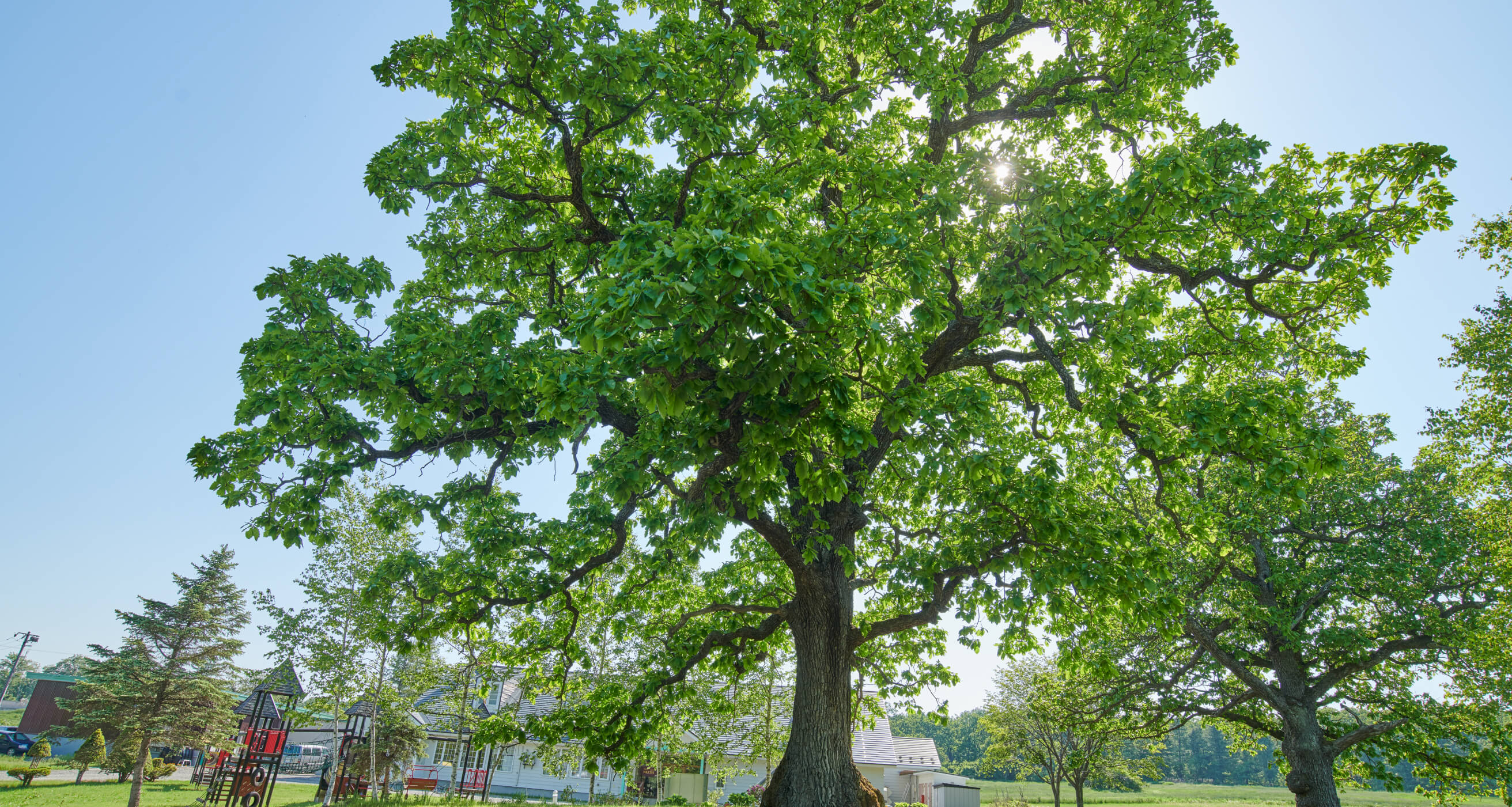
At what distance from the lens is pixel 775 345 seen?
17.3 feet

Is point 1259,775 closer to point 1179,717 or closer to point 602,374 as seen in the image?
point 1179,717

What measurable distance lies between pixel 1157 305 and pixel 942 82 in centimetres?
425

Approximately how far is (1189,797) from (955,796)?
4436 cm

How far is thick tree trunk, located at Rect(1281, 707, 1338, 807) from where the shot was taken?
16578 millimetres

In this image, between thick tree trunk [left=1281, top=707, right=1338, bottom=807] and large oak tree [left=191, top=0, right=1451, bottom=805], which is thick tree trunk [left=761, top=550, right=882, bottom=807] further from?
thick tree trunk [left=1281, top=707, right=1338, bottom=807]

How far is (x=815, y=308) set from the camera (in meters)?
4.70

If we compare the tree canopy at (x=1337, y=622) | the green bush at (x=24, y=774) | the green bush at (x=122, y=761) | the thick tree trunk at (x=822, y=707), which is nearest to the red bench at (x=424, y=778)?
the green bush at (x=122, y=761)

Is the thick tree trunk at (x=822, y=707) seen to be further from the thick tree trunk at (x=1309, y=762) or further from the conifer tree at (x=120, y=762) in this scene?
the conifer tree at (x=120, y=762)

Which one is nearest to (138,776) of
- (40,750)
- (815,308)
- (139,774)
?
(139,774)

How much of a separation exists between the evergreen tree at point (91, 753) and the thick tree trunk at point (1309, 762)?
4253 cm

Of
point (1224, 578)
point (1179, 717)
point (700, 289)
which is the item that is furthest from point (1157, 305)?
point (1179, 717)

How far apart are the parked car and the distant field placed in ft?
192

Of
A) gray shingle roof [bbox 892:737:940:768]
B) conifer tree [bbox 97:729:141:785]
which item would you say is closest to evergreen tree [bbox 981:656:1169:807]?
gray shingle roof [bbox 892:737:940:768]

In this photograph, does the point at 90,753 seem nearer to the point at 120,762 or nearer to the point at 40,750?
the point at 120,762
